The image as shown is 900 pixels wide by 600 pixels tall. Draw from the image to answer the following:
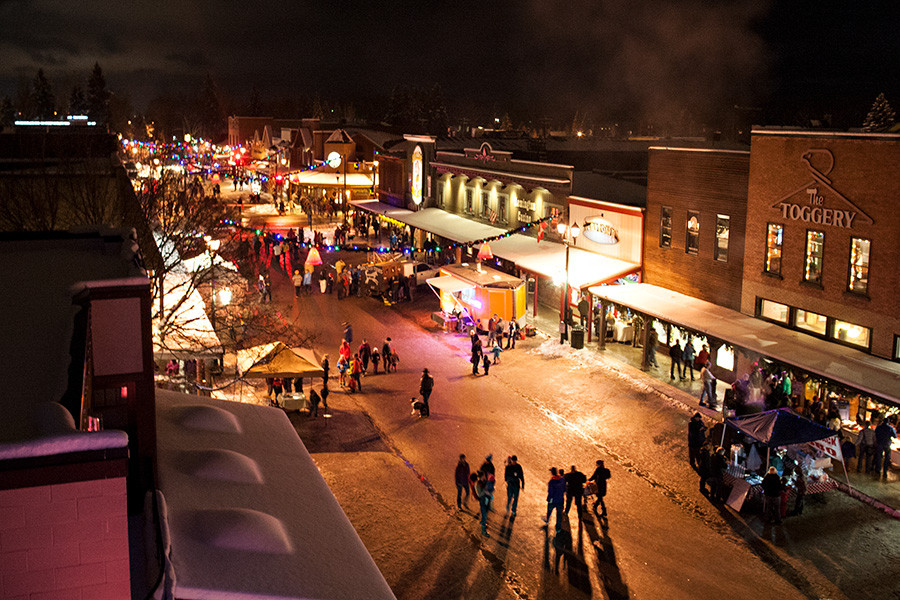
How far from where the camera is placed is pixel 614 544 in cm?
1434

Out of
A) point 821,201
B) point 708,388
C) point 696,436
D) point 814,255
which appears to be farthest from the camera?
point 708,388

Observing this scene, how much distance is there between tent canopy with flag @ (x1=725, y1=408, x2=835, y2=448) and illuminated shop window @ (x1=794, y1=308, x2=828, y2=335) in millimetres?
5847

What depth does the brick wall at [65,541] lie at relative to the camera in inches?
208

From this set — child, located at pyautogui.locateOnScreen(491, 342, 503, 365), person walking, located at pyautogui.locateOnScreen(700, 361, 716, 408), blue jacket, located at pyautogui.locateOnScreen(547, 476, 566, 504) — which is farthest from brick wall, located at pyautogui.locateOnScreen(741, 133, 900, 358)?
blue jacket, located at pyautogui.locateOnScreen(547, 476, 566, 504)

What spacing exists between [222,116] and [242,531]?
165575mm

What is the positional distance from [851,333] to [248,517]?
17015mm

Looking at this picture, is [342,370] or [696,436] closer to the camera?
[696,436]

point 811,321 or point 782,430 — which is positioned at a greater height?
point 811,321

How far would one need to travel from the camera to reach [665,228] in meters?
26.8

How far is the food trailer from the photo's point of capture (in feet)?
95.0

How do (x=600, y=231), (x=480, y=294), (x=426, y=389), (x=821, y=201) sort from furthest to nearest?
(x=600, y=231) < (x=480, y=294) < (x=426, y=389) < (x=821, y=201)

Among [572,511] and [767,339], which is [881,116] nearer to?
[767,339]

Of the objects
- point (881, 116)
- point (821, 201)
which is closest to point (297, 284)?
point (821, 201)

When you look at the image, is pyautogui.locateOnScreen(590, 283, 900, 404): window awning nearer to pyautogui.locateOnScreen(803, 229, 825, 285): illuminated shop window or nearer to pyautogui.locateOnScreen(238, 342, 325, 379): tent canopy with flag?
pyautogui.locateOnScreen(803, 229, 825, 285): illuminated shop window
